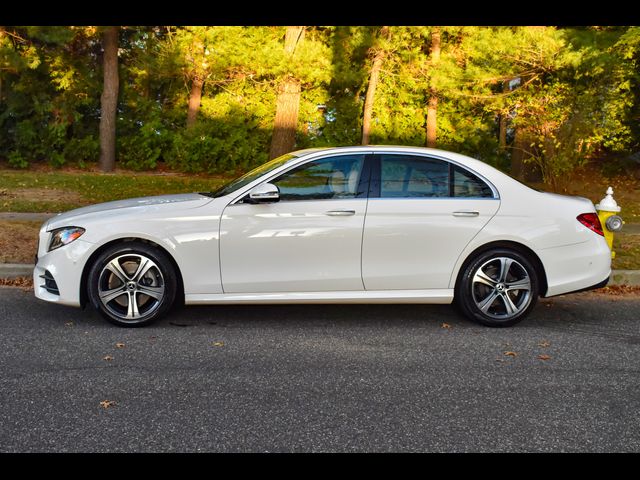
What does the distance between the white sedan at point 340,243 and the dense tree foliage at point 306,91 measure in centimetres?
654

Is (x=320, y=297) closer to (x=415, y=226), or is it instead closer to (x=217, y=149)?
(x=415, y=226)

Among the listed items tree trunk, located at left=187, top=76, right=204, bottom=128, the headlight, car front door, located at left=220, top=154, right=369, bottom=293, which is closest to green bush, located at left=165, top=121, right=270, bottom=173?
tree trunk, located at left=187, top=76, right=204, bottom=128

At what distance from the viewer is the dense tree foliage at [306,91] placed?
1270 cm

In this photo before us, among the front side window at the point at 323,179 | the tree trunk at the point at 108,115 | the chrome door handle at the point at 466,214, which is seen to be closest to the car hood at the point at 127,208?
the front side window at the point at 323,179

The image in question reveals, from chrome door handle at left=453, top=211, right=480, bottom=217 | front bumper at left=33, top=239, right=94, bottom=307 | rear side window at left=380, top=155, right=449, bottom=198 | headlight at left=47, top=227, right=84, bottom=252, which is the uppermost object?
rear side window at left=380, top=155, right=449, bottom=198

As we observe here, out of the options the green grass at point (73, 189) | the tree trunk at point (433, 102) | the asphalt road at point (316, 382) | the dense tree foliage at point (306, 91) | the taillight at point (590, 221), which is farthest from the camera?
the tree trunk at point (433, 102)

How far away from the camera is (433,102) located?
17641 mm

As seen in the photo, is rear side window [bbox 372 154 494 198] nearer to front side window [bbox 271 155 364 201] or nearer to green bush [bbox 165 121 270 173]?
front side window [bbox 271 155 364 201]

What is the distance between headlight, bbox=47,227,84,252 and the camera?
19.2ft

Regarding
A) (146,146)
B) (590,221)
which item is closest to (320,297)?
(590,221)

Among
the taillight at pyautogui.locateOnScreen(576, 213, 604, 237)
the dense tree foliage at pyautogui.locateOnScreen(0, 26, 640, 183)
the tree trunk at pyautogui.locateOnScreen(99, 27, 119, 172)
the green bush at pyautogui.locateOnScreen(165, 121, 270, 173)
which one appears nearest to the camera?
the taillight at pyautogui.locateOnScreen(576, 213, 604, 237)

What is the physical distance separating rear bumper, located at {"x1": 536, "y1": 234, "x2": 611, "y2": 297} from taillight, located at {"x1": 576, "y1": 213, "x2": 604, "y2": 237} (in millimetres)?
74

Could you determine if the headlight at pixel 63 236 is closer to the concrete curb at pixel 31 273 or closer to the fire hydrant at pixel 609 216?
the concrete curb at pixel 31 273
